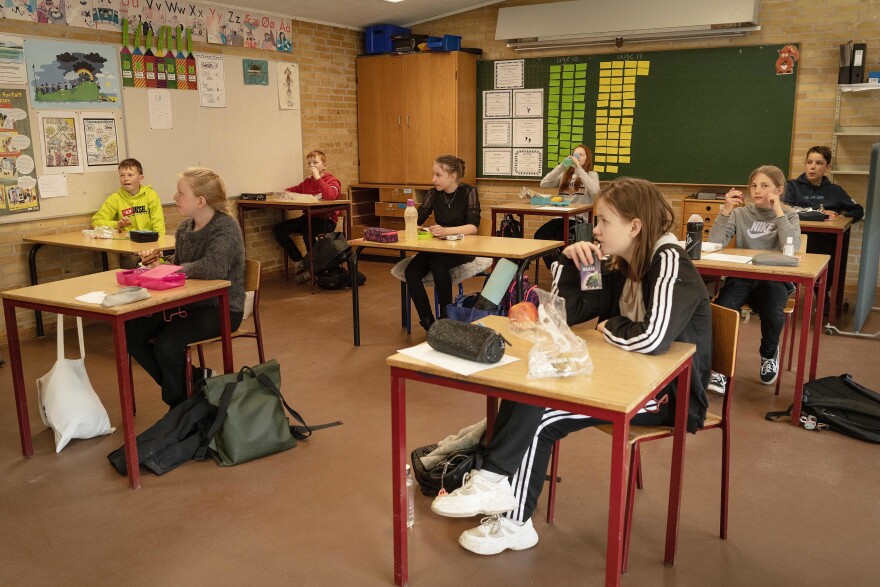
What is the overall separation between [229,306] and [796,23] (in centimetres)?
531

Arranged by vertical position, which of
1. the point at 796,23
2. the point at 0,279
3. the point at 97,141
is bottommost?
the point at 0,279

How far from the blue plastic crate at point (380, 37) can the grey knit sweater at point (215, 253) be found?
191 inches

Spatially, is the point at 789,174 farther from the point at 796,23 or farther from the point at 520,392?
the point at 520,392

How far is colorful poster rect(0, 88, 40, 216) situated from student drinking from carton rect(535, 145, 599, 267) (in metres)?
3.74

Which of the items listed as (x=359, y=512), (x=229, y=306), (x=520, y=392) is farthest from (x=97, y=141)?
(x=520, y=392)

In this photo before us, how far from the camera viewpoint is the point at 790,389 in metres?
4.02

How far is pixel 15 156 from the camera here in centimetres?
502

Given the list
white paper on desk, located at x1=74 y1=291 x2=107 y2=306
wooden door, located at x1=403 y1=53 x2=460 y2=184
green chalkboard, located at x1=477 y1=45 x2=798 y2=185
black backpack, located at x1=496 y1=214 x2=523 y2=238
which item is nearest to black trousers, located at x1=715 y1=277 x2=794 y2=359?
black backpack, located at x1=496 y1=214 x2=523 y2=238

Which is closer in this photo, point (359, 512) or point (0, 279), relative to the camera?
point (359, 512)

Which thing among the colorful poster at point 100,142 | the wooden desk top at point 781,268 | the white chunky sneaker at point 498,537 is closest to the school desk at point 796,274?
the wooden desk top at point 781,268

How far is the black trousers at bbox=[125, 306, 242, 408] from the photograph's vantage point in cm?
329

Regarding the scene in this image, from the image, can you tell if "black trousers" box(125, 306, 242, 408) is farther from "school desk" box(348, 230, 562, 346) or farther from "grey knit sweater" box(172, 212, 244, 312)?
"school desk" box(348, 230, 562, 346)

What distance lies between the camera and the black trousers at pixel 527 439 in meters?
2.21

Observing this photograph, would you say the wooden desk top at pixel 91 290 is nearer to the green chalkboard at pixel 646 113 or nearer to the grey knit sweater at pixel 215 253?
the grey knit sweater at pixel 215 253
